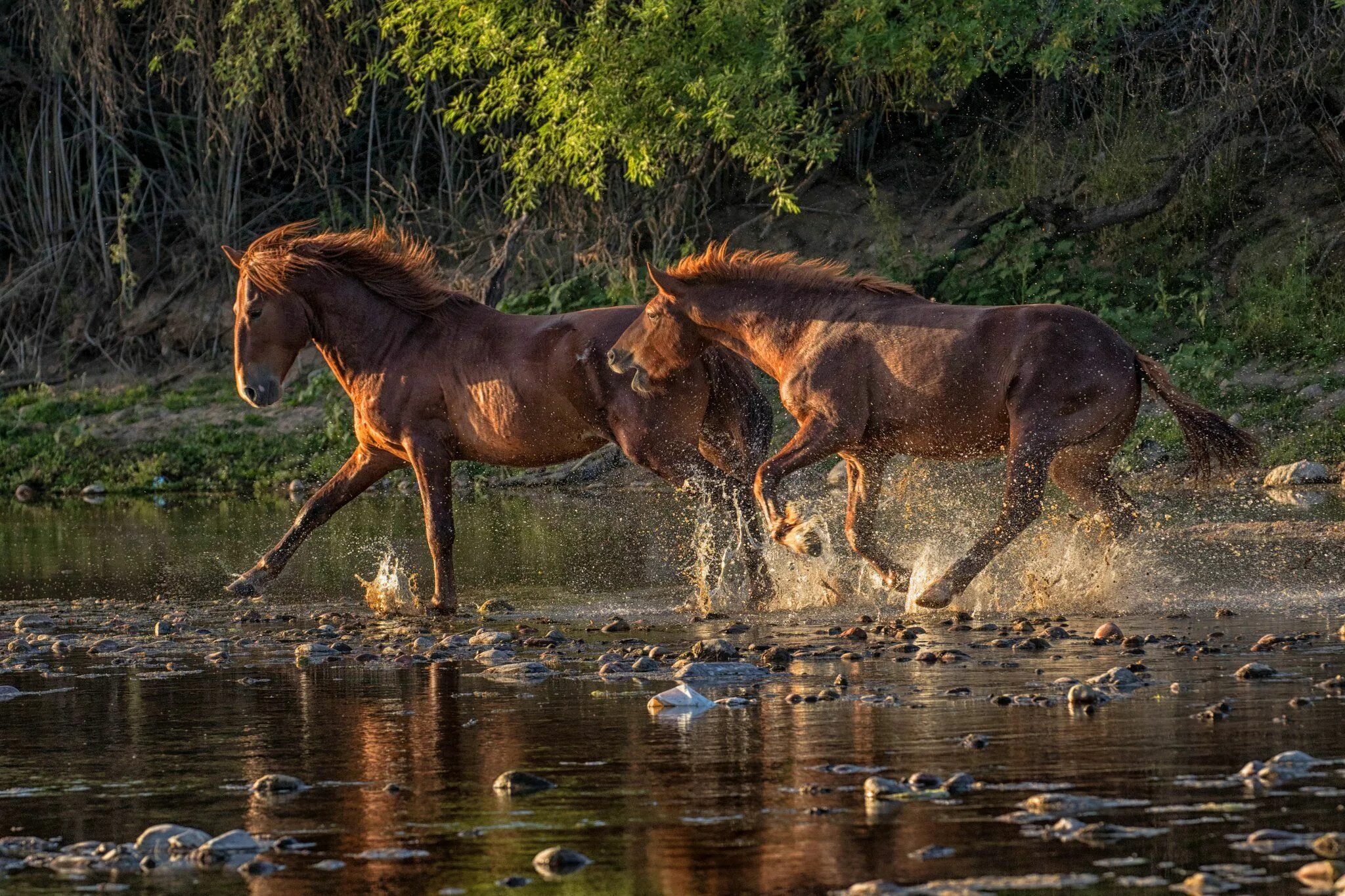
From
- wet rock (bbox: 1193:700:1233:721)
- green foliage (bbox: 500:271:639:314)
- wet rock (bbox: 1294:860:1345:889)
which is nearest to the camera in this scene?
wet rock (bbox: 1294:860:1345:889)

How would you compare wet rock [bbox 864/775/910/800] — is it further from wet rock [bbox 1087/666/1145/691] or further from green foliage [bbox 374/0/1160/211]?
green foliage [bbox 374/0/1160/211]

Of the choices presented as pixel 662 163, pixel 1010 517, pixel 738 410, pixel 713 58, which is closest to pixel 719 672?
pixel 1010 517

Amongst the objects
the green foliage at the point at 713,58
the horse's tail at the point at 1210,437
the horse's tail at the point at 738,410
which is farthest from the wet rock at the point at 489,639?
the green foliage at the point at 713,58

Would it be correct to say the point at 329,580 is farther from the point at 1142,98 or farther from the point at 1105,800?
the point at 1142,98

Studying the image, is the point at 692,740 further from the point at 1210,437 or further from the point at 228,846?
the point at 1210,437

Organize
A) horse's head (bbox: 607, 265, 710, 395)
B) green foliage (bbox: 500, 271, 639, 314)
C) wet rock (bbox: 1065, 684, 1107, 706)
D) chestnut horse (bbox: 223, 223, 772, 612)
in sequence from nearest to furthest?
wet rock (bbox: 1065, 684, 1107, 706), horse's head (bbox: 607, 265, 710, 395), chestnut horse (bbox: 223, 223, 772, 612), green foliage (bbox: 500, 271, 639, 314)

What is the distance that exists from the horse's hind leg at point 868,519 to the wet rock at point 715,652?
6.78ft

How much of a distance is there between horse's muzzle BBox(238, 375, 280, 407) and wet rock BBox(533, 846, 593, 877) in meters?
6.22

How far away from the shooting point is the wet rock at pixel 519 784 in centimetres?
543

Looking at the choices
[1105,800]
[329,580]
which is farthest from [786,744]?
[329,580]

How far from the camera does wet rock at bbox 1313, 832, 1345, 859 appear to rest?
171 inches

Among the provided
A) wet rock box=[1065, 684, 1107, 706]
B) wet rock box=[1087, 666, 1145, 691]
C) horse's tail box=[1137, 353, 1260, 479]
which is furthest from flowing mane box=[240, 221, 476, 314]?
wet rock box=[1065, 684, 1107, 706]

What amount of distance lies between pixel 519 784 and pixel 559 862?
88 cm

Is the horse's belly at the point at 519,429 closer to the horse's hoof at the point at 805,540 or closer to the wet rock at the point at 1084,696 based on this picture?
the horse's hoof at the point at 805,540
